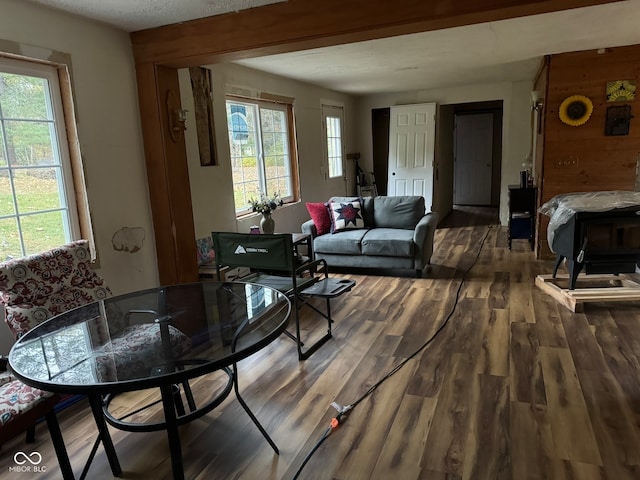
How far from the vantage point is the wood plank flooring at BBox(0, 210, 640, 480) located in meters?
1.85

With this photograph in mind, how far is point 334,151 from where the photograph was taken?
6.95 metres

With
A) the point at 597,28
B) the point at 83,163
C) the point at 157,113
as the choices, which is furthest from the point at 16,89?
the point at 597,28

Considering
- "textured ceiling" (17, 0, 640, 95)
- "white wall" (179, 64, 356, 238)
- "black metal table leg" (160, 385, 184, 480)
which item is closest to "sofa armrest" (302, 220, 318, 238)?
"white wall" (179, 64, 356, 238)

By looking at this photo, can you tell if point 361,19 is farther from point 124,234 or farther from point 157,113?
point 124,234

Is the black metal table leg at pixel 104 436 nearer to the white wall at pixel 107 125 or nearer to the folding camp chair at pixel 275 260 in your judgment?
the folding camp chair at pixel 275 260

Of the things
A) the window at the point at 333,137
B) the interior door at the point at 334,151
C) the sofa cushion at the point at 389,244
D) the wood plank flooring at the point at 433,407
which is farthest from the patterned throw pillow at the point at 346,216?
the window at the point at 333,137

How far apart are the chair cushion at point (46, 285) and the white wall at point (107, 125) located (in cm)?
49

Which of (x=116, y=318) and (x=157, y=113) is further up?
(x=157, y=113)

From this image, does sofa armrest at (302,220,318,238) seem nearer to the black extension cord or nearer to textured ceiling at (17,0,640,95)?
textured ceiling at (17,0,640,95)

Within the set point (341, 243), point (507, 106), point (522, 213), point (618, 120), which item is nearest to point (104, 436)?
point (341, 243)

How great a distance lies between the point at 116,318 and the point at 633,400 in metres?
2.63

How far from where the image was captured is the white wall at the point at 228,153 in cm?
386

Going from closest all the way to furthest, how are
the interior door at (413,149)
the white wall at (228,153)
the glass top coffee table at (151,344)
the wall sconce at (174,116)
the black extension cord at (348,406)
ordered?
the glass top coffee table at (151,344)
the black extension cord at (348,406)
the wall sconce at (174,116)
the white wall at (228,153)
the interior door at (413,149)

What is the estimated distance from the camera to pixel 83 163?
2760mm
